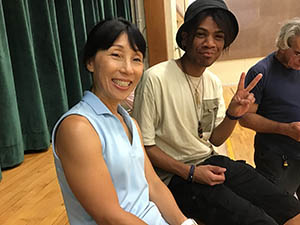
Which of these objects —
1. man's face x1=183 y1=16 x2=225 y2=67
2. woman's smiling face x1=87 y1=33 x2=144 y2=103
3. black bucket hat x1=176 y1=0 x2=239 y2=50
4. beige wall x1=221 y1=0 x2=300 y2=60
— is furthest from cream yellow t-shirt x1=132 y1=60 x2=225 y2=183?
beige wall x1=221 y1=0 x2=300 y2=60

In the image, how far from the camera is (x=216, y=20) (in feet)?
4.25

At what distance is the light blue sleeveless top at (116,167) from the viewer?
762mm

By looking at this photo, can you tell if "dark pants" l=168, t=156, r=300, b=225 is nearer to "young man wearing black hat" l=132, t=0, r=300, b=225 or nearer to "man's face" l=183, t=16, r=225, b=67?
"young man wearing black hat" l=132, t=0, r=300, b=225

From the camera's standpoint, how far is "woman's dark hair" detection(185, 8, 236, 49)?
1.29 meters

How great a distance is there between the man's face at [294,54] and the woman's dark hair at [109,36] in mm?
938

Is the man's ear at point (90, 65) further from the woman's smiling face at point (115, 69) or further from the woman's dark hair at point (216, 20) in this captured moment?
the woman's dark hair at point (216, 20)

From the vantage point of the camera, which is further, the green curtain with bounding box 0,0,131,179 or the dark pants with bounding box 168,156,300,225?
the green curtain with bounding box 0,0,131,179

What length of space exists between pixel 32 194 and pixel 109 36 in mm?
968

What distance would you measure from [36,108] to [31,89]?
0.39 feet

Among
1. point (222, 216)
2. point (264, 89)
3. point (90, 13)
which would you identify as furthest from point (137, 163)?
point (90, 13)

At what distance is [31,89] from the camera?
1778mm

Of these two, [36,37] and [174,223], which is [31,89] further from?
[174,223]

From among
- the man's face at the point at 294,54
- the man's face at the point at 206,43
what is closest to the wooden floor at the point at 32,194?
the man's face at the point at 206,43

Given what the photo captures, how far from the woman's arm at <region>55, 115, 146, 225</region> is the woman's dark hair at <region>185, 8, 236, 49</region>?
82 cm
